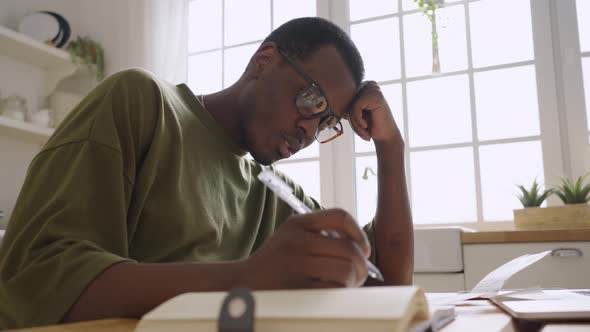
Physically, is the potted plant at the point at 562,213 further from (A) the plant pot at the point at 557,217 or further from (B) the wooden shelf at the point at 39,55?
(B) the wooden shelf at the point at 39,55

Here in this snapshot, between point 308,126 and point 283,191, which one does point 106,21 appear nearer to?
point 308,126

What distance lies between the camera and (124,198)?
809 mm

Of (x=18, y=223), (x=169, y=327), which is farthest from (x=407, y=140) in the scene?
(x=169, y=327)

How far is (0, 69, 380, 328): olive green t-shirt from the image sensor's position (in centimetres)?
65

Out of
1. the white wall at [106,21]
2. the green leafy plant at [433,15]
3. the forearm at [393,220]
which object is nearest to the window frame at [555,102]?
the green leafy plant at [433,15]

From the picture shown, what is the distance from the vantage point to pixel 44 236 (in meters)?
0.67

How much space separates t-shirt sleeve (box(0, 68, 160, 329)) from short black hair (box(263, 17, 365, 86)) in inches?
17.5

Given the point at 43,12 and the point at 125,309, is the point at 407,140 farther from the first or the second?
the point at 125,309

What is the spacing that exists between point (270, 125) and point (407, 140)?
168 cm

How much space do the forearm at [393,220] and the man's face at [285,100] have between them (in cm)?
21

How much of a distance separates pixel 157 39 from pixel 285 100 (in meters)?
2.10

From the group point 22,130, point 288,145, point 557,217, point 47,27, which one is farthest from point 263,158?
point 47,27

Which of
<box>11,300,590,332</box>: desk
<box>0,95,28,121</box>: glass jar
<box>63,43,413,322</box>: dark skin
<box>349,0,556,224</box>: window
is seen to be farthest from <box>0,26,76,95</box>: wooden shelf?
<box>11,300,590,332</box>: desk

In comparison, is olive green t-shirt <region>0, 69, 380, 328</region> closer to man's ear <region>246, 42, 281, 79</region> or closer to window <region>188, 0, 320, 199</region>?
man's ear <region>246, 42, 281, 79</region>
